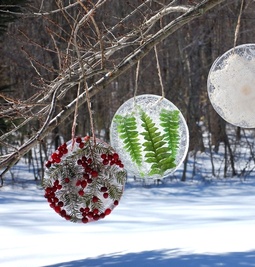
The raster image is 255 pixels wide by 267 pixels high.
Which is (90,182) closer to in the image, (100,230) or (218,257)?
(218,257)

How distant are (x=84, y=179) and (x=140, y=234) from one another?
364cm

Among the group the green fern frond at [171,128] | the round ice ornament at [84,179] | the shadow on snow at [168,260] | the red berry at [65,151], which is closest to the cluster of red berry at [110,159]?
the round ice ornament at [84,179]

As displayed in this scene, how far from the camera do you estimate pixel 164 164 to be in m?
2.10

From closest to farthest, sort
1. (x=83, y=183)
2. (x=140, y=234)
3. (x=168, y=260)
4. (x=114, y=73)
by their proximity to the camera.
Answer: (x=83, y=183), (x=114, y=73), (x=168, y=260), (x=140, y=234)

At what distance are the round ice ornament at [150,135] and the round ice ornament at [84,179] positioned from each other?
13 centimetres

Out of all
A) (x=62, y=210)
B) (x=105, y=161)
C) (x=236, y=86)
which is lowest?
(x=62, y=210)

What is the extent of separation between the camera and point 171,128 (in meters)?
2.12

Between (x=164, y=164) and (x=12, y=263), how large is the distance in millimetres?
2734

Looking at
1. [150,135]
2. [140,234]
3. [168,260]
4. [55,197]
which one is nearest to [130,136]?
[150,135]

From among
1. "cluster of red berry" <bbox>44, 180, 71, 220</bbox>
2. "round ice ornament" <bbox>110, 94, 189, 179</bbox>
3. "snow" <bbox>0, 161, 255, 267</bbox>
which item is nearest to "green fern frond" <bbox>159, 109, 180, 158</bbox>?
"round ice ornament" <bbox>110, 94, 189, 179</bbox>

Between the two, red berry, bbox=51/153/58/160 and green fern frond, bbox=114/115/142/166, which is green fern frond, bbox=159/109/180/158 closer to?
green fern frond, bbox=114/115/142/166

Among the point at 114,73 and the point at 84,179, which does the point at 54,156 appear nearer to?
the point at 84,179

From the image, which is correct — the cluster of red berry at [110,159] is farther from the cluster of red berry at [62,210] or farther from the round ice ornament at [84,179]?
the cluster of red berry at [62,210]

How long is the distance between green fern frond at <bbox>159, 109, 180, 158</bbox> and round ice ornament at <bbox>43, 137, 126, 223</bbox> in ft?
0.68
